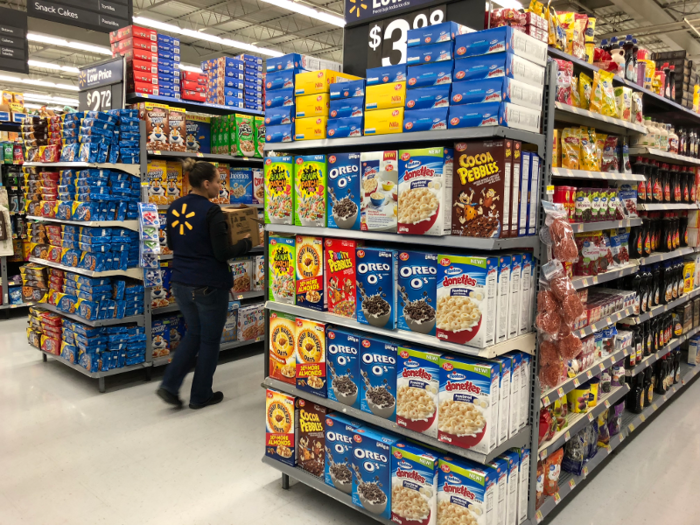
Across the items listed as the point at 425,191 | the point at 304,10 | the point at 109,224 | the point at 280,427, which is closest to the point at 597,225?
the point at 425,191

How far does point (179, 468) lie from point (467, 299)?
7.40ft

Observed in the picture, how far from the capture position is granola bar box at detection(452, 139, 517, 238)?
205cm

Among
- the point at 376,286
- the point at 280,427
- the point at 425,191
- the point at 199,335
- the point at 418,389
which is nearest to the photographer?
the point at 425,191

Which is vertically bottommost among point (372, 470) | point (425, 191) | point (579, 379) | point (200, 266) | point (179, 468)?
point (179, 468)

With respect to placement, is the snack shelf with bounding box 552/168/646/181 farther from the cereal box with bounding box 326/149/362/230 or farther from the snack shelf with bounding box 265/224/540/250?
the cereal box with bounding box 326/149/362/230

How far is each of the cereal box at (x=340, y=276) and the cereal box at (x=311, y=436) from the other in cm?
57

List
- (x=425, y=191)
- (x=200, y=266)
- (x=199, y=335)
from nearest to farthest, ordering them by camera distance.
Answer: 1. (x=425, y=191)
2. (x=200, y=266)
3. (x=199, y=335)

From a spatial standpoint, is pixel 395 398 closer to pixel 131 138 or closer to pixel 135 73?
pixel 131 138

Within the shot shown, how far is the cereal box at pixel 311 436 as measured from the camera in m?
2.78

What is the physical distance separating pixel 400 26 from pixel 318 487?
8.28ft

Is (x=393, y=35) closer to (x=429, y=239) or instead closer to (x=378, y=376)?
(x=429, y=239)

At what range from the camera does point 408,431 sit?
2.36 meters

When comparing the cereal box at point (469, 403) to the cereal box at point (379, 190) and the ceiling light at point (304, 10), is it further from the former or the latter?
the ceiling light at point (304, 10)

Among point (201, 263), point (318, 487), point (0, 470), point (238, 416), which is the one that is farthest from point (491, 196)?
point (0, 470)
